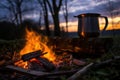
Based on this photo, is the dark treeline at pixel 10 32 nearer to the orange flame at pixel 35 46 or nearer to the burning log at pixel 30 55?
the orange flame at pixel 35 46

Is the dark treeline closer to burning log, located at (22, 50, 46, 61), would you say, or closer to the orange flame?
the orange flame

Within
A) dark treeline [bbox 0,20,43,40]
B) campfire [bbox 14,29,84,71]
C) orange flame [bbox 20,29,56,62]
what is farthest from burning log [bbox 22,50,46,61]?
dark treeline [bbox 0,20,43,40]

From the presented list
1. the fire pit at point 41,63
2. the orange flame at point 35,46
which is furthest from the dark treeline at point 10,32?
the fire pit at point 41,63

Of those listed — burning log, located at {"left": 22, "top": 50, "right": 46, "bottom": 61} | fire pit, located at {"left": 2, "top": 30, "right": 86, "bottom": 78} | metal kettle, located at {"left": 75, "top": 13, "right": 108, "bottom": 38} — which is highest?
metal kettle, located at {"left": 75, "top": 13, "right": 108, "bottom": 38}

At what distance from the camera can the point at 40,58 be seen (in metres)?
5.32

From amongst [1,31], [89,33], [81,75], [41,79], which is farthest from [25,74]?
[1,31]

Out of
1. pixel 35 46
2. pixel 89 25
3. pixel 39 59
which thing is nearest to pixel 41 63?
pixel 39 59

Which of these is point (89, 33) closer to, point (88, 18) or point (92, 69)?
point (88, 18)

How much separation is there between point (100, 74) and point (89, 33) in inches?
56.8

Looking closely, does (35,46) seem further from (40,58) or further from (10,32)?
(10,32)

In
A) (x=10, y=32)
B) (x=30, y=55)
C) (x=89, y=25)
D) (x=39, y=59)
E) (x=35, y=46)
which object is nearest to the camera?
(x=30, y=55)

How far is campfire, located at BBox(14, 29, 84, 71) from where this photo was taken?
5109mm

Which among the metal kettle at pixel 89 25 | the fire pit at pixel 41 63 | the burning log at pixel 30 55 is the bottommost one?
the fire pit at pixel 41 63

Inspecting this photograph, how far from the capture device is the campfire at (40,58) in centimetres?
511
